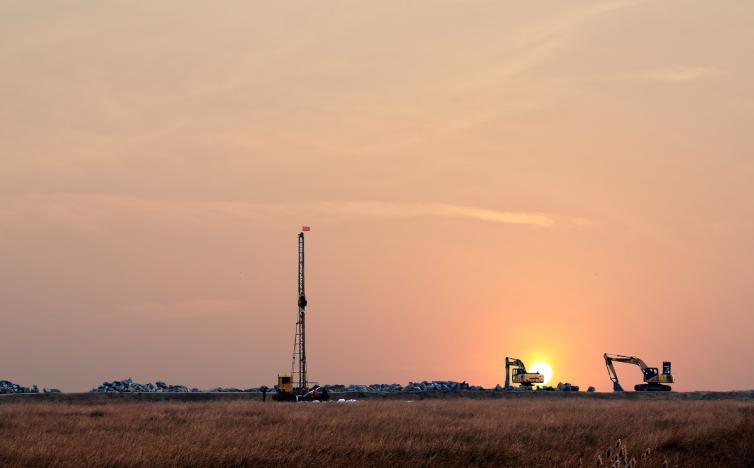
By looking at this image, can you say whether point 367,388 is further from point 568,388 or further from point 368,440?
point 368,440

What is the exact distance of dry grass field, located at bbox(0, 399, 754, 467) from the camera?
33.9m

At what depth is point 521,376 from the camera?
149 meters

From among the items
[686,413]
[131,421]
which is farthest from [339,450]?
[686,413]

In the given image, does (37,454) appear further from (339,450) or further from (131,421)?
(131,421)

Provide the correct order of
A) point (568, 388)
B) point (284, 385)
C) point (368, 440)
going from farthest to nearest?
point (568, 388) < point (284, 385) < point (368, 440)

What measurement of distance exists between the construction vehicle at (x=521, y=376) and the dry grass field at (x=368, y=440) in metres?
90.4

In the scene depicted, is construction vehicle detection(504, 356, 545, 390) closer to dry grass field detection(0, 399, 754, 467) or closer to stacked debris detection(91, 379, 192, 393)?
stacked debris detection(91, 379, 192, 393)

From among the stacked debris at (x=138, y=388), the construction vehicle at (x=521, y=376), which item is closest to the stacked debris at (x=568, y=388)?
the construction vehicle at (x=521, y=376)

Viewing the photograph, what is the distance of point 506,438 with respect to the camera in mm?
42688

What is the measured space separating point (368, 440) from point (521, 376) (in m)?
111

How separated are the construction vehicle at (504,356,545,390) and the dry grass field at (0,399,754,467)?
297 feet

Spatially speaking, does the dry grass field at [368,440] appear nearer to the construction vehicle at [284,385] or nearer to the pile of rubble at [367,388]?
the construction vehicle at [284,385]

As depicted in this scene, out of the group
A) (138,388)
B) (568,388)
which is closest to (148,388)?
(138,388)

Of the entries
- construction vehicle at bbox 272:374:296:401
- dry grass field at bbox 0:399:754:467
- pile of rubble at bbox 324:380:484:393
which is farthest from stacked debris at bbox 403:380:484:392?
dry grass field at bbox 0:399:754:467
